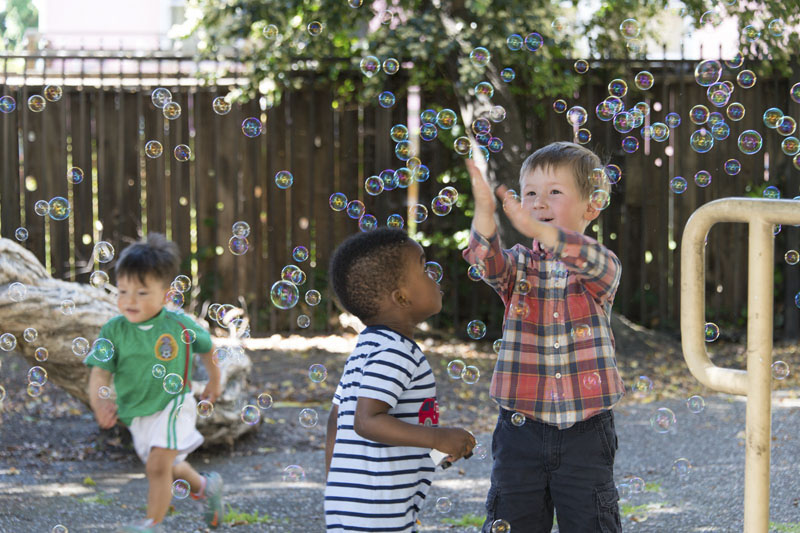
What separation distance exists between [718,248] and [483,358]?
8.50 ft

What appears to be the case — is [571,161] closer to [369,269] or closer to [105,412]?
[369,269]

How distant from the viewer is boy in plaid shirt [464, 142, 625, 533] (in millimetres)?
2561

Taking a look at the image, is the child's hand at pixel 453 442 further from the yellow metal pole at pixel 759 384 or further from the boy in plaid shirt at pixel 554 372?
the yellow metal pole at pixel 759 384

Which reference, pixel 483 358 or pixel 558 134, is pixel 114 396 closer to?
pixel 483 358

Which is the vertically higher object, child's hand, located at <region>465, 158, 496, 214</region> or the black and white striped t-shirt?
child's hand, located at <region>465, 158, 496, 214</region>

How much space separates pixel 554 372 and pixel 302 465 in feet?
8.74

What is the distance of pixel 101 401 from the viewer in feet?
11.8

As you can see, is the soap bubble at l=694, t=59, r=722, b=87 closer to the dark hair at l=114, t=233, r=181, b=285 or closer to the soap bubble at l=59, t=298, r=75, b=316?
the dark hair at l=114, t=233, r=181, b=285

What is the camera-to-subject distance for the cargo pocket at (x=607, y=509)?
2.53m

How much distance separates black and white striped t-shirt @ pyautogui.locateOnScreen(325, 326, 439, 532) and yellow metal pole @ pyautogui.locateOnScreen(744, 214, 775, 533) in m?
0.79

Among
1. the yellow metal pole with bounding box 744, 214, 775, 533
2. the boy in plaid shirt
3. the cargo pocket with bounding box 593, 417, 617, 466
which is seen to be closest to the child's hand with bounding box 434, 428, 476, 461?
the boy in plaid shirt

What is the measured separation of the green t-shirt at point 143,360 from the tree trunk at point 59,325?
1.15 meters

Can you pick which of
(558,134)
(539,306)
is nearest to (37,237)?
(558,134)

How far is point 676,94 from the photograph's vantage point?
8.63 m
